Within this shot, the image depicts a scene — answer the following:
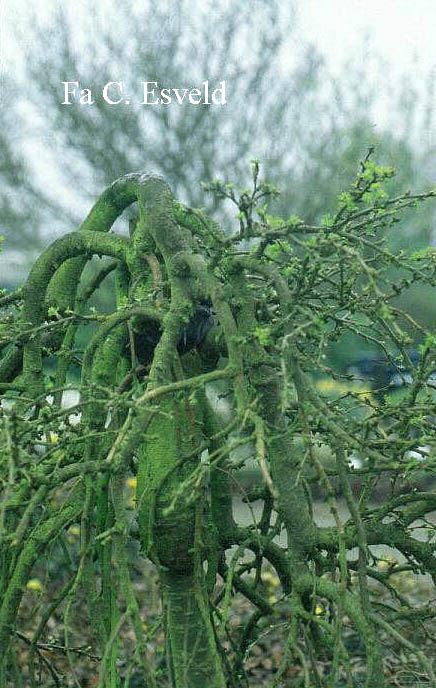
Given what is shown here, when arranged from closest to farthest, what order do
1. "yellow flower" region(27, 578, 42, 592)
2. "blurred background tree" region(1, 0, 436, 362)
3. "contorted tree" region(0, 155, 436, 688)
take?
"contorted tree" region(0, 155, 436, 688) → "yellow flower" region(27, 578, 42, 592) → "blurred background tree" region(1, 0, 436, 362)

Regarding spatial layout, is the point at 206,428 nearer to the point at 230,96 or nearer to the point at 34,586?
the point at 34,586

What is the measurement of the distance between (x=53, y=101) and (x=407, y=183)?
12.1 ft

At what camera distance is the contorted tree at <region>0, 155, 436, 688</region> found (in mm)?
1376

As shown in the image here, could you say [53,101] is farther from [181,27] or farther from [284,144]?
[284,144]

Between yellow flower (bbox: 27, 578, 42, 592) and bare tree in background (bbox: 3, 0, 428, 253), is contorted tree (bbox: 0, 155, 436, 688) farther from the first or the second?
bare tree in background (bbox: 3, 0, 428, 253)

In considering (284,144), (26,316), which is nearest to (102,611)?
(26,316)

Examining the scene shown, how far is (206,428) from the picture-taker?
81.6 inches

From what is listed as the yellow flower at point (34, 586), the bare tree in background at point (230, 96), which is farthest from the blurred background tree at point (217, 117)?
the yellow flower at point (34, 586)

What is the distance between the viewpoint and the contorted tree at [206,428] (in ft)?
4.51

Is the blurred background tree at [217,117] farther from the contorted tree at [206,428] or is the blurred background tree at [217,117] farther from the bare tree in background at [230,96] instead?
the contorted tree at [206,428]

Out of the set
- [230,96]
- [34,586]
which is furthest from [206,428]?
[230,96]

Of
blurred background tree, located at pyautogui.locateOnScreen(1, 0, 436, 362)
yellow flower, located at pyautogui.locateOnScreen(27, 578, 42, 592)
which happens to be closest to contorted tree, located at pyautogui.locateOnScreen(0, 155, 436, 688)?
yellow flower, located at pyautogui.locateOnScreen(27, 578, 42, 592)

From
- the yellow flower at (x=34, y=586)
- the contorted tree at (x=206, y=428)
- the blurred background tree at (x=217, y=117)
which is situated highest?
the blurred background tree at (x=217, y=117)

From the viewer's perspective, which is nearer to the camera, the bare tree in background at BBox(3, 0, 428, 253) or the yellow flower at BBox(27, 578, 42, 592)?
the yellow flower at BBox(27, 578, 42, 592)
